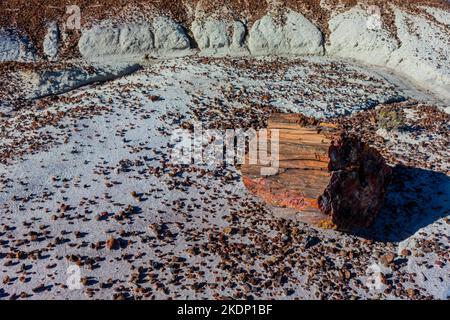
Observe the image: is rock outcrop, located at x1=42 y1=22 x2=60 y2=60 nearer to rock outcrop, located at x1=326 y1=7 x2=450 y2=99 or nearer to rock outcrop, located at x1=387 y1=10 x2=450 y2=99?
rock outcrop, located at x1=326 y1=7 x2=450 y2=99

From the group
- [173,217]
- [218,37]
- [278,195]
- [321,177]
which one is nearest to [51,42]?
[218,37]

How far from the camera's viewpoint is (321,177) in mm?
6988

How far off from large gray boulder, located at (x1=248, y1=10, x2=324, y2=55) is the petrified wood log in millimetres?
7492

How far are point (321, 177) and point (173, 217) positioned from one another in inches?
92.9

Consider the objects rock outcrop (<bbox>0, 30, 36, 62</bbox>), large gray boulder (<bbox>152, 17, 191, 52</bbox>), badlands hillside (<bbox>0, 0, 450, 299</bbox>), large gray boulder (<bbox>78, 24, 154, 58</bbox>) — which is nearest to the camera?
badlands hillside (<bbox>0, 0, 450, 299</bbox>)

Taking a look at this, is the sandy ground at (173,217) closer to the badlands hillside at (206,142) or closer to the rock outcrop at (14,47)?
the badlands hillside at (206,142)

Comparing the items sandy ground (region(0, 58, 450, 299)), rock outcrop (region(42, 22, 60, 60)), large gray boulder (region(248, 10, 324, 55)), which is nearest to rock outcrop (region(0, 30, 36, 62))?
rock outcrop (region(42, 22, 60, 60))

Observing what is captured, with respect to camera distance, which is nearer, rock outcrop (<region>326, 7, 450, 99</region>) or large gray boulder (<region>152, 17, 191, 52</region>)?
rock outcrop (<region>326, 7, 450, 99</region>)

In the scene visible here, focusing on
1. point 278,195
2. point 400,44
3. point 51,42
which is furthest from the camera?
point 400,44

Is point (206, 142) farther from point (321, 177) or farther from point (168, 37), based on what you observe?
point (168, 37)

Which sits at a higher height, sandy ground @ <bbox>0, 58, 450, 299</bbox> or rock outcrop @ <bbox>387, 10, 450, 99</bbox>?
rock outcrop @ <bbox>387, 10, 450, 99</bbox>

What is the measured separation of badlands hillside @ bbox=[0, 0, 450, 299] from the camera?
6.45 m
